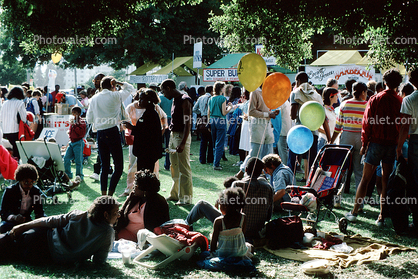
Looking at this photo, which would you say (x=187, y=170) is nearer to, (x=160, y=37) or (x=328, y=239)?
(x=328, y=239)

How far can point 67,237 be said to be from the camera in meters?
4.17

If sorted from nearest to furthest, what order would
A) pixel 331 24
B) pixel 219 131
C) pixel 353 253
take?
pixel 353 253, pixel 331 24, pixel 219 131

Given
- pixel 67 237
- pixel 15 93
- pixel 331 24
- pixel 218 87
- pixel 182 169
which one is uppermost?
pixel 331 24

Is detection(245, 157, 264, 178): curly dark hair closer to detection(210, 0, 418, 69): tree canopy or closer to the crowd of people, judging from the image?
the crowd of people

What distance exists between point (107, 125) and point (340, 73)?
11.6 metres

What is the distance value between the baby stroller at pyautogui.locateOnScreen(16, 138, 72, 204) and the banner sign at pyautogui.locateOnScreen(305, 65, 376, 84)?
37.0 ft

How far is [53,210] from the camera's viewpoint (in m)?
6.42

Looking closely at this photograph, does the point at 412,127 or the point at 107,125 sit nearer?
the point at 412,127

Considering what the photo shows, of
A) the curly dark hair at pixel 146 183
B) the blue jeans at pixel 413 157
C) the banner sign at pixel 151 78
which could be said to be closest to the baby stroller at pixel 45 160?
the curly dark hair at pixel 146 183

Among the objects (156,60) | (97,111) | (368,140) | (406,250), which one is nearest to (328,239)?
(406,250)

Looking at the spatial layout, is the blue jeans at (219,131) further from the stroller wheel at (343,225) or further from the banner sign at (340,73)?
the banner sign at (340,73)

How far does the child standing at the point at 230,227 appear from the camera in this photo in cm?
423

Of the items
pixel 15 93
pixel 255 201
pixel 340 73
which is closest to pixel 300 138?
pixel 255 201

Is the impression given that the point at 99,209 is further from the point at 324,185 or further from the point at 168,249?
the point at 324,185
